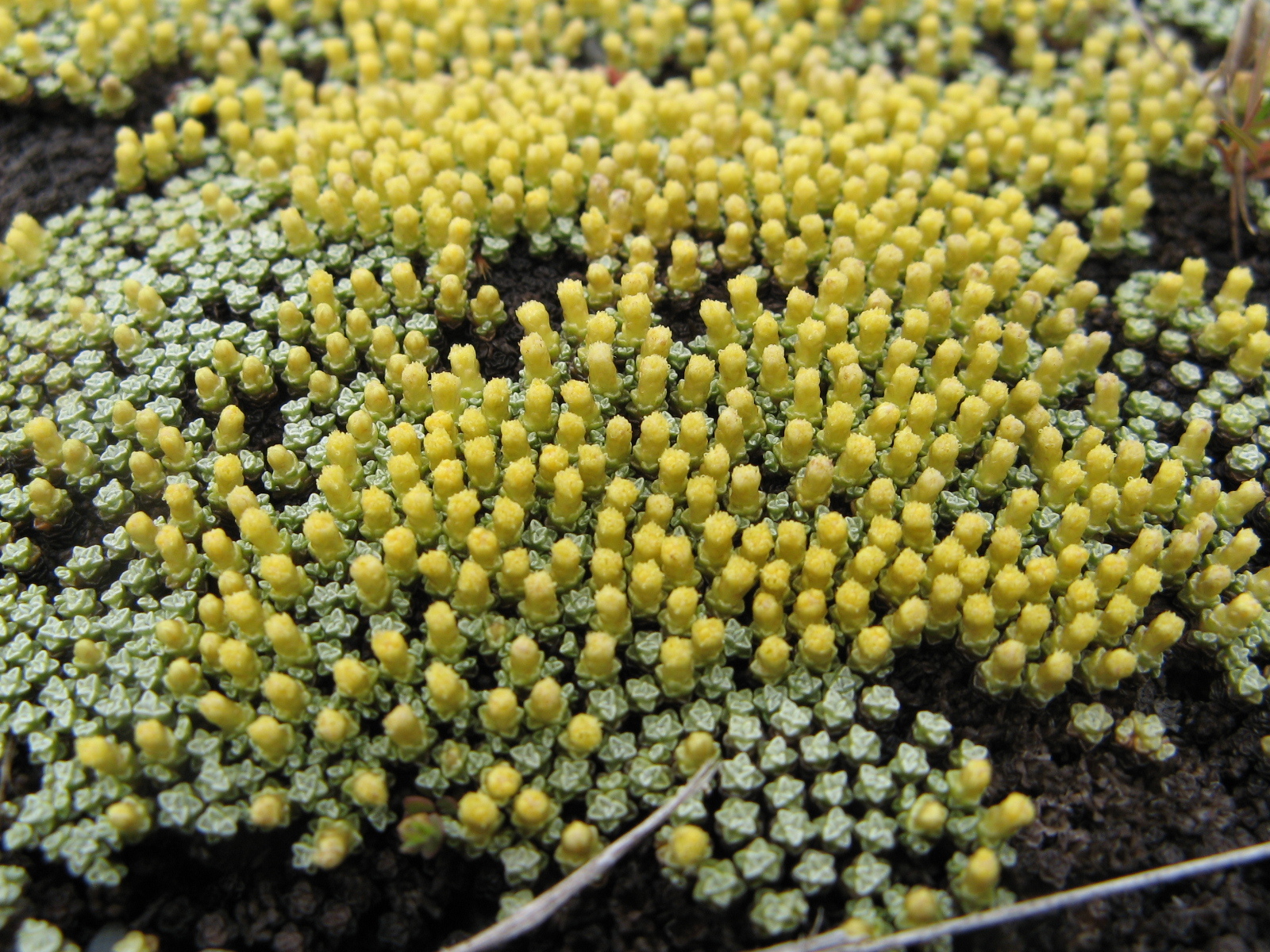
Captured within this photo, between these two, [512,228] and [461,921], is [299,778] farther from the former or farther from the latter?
[512,228]

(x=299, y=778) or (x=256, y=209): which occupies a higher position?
(x=256, y=209)

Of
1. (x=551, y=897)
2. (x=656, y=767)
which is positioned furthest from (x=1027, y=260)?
(x=551, y=897)

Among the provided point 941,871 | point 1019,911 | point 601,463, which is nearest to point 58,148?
point 601,463

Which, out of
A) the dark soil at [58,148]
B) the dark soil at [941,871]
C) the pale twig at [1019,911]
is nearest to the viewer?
the pale twig at [1019,911]


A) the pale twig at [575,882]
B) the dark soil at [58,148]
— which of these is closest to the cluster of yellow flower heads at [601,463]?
the pale twig at [575,882]

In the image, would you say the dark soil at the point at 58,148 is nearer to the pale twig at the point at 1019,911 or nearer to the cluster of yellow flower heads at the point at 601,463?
the cluster of yellow flower heads at the point at 601,463

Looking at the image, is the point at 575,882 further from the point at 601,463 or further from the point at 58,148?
the point at 58,148
